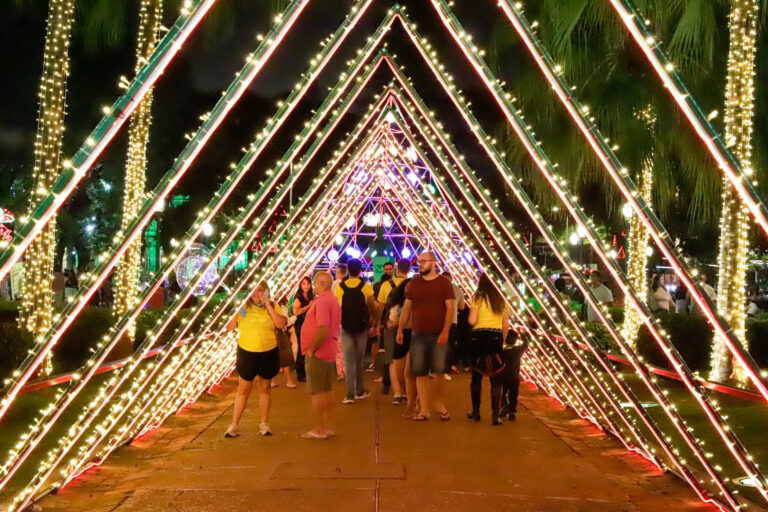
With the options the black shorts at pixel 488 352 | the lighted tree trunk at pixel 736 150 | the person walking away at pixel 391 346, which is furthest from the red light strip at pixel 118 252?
the lighted tree trunk at pixel 736 150

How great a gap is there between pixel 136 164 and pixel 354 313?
21.7 feet

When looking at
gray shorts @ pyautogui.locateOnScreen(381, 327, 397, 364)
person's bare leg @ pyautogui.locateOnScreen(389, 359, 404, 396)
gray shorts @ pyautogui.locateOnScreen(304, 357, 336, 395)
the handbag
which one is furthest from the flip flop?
gray shorts @ pyautogui.locateOnScreen(381, 327, 397, 364)

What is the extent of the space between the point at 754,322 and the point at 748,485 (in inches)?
391

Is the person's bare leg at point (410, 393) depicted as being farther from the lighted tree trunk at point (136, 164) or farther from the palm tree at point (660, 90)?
the lighted tree trunk at point (136, 164)

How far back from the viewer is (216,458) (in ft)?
24.8

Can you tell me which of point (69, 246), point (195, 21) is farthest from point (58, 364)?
point (69, 246)

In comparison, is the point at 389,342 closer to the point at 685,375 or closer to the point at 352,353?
the point at 352,353

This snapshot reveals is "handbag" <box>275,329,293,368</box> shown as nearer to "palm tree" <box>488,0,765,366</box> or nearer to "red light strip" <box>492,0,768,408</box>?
"red light strip" <box>492,0,768,408</box>

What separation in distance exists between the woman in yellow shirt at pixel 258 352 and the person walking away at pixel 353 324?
69.5 inches

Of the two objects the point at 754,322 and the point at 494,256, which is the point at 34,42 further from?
the point at 754,322

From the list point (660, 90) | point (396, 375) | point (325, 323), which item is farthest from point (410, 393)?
point (660, 90)

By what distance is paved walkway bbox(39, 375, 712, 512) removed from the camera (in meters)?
6.05

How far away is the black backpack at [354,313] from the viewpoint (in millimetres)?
10258

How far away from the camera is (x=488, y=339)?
9383 millimetres
